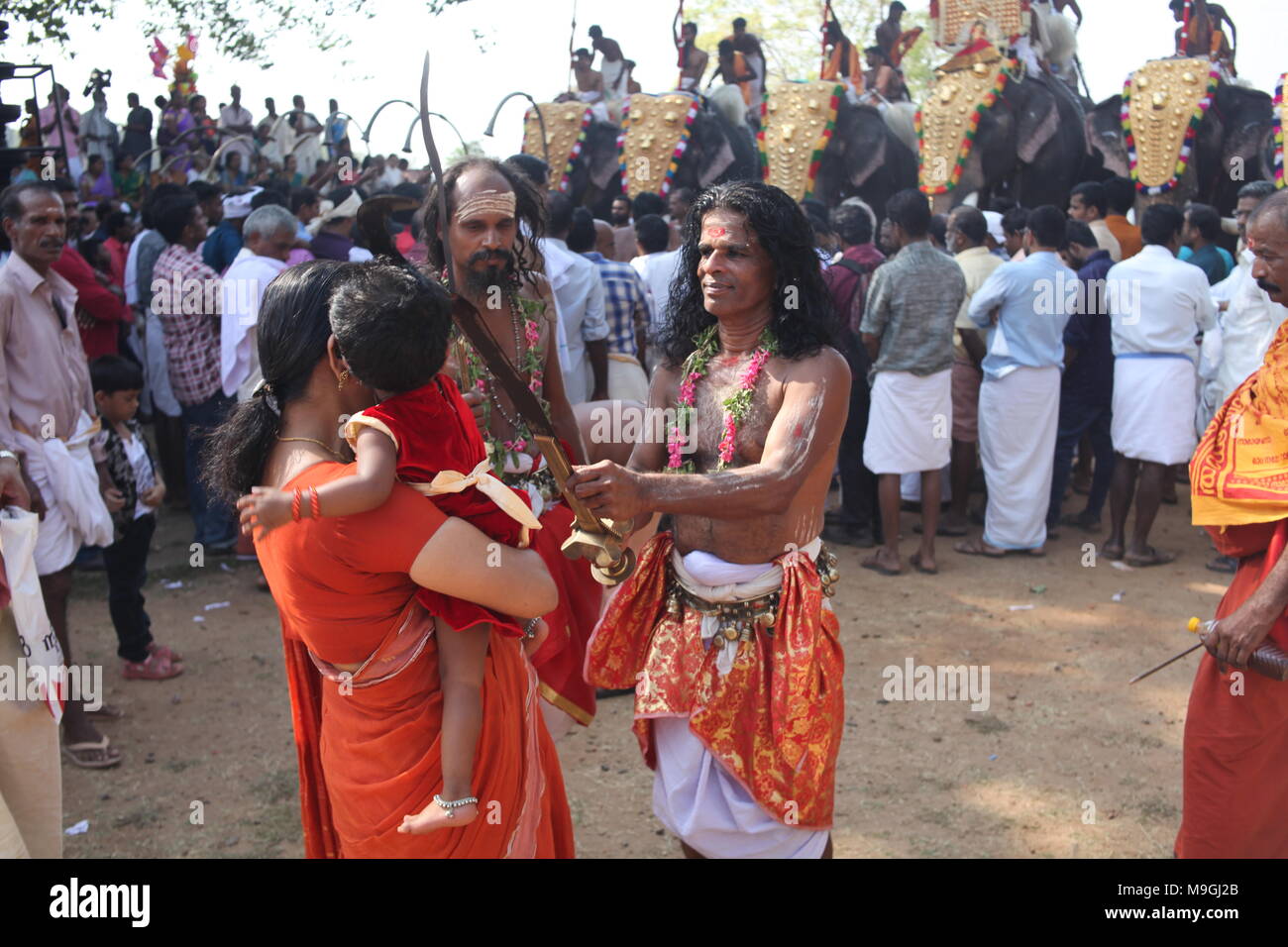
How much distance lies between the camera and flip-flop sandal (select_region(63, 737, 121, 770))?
13.3 ft

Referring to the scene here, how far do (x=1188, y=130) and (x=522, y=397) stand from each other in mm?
11724

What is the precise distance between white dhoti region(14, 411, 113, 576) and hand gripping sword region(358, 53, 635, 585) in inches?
90.6

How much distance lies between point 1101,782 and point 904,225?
10.9 ft

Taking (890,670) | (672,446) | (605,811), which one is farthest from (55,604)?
(890,670)

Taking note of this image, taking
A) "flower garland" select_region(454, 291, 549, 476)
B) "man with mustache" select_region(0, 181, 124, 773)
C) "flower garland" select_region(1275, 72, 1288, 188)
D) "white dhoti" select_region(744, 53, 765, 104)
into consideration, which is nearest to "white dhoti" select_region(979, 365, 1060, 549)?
"flower garland" select_region(454, 291, 549, 476)

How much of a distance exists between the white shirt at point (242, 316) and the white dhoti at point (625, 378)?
1739 millimetres

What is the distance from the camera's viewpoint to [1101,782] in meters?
3.90

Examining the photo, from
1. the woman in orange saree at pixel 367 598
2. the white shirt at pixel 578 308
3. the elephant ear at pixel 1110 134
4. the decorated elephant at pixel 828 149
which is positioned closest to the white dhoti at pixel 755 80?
the decorated elephant at pixel 828 149

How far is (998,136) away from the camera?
13000 millimetres

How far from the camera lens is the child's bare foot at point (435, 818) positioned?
1.98 m

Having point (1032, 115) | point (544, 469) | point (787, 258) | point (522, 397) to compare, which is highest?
point (1032, 115)

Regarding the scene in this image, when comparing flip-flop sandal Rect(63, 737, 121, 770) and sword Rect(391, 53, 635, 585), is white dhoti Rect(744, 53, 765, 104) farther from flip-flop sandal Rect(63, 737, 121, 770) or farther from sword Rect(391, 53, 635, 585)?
sword Rect(391, 53, 635, 585)

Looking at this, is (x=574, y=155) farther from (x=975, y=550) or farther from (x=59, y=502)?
(x=59, y=502)

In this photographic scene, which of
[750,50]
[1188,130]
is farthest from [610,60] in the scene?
[1188,130]
